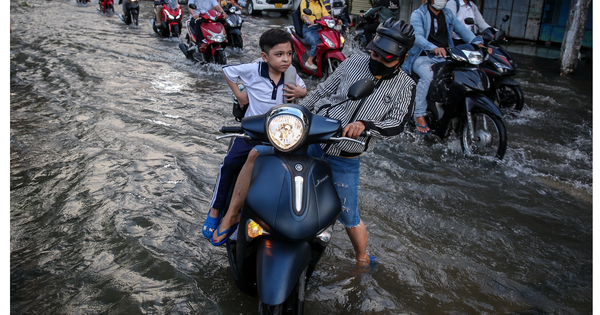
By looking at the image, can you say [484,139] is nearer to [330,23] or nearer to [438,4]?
[438,4]

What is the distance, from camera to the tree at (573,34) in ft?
28.7

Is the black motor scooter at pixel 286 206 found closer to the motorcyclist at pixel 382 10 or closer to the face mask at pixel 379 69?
the face mask at pixel 379 69

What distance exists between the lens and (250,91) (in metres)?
3.14

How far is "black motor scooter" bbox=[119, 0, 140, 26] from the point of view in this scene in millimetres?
13820

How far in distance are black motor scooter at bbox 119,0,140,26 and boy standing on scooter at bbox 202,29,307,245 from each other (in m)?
12.3

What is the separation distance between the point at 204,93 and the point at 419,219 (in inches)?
181

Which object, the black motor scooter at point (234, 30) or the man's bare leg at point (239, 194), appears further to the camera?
the black motor scooter at point (234, 30)

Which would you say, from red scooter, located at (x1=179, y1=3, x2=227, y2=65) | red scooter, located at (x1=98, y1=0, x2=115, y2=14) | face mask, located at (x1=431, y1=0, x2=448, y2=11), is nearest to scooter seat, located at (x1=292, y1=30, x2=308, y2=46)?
red scooter, located at (x1=179, y1=3, x2=227, y2=65)

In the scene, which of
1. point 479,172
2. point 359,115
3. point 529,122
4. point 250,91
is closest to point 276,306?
point 359,115

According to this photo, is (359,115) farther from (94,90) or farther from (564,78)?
(564,78)

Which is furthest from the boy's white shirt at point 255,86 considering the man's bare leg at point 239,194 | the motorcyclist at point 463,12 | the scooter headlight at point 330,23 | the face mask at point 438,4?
the scooter headlight at point 330,23

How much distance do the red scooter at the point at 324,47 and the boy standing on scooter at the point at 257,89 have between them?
5.18 m

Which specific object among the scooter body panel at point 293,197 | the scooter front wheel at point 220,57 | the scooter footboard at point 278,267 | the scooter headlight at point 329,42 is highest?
the scooter headlight at point 329,42

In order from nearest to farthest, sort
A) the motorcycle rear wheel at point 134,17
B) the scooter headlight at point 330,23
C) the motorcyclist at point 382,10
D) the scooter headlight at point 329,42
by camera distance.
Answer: the scooter headlight at point 329,42, the scooter headlight at point 330,23, the motorcyclist at point 382,10, the motorcycle rear wheel at point 134,17
